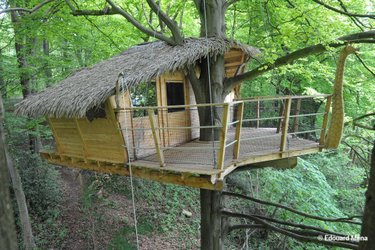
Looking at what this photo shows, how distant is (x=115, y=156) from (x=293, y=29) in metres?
4.53

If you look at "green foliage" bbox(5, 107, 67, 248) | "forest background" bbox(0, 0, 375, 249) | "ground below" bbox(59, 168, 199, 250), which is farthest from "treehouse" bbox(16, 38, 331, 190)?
"ground below" bbox(59, 168, 199, 250)

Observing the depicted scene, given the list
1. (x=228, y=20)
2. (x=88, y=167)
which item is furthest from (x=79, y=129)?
(x=228, y=20)

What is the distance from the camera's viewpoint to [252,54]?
6.57m

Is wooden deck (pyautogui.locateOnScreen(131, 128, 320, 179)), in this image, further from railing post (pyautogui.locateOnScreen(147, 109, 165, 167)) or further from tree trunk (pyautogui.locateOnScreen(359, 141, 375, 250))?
tree trunk (pyautogui.locateOnScreen(359, 141, 375, 250))

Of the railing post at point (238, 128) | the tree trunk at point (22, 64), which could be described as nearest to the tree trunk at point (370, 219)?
the railing post at point (238, 128)

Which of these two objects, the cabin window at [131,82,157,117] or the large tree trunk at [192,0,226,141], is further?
the cabin window at [131,82,157,117]

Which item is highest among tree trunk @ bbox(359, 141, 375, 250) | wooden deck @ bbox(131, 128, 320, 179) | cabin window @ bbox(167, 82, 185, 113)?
cabin window @ bbox(167, 82, 185, 113)

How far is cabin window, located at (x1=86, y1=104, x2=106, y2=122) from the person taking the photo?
512 cm

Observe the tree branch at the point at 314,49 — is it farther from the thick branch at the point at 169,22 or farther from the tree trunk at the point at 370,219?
the tree trunk at the point at 370,219

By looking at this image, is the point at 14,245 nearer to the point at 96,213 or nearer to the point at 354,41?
the point at 354,41

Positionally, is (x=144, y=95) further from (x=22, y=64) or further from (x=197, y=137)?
(x=22, y=64)

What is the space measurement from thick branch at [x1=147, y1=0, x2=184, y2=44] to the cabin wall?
6.40 feet

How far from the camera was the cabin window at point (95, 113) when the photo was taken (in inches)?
202

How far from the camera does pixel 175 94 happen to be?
7.11 meters
